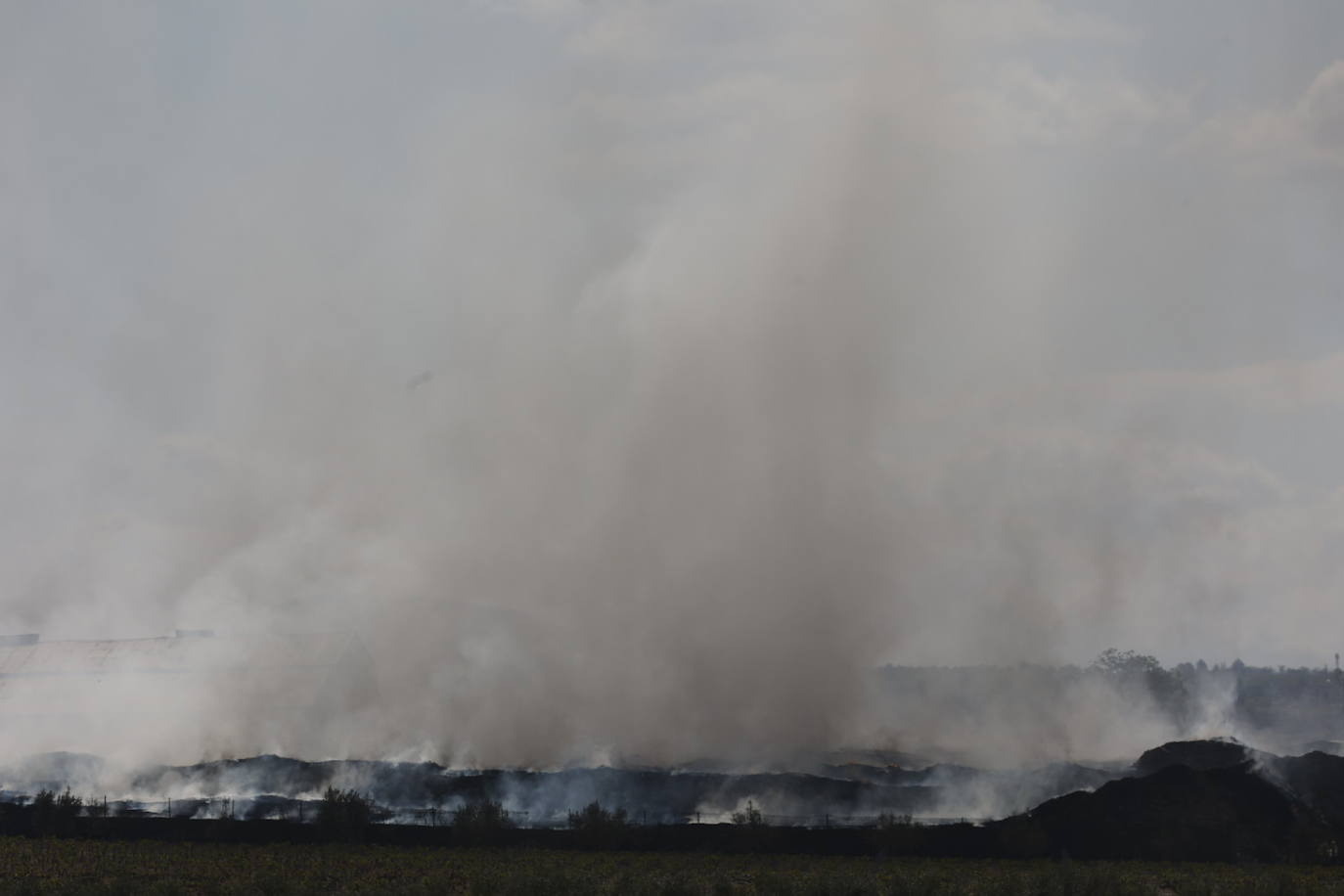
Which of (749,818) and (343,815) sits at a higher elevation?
(749,818)

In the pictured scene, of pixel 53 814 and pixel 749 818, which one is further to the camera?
pixel 53 814

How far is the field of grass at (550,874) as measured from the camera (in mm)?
43938

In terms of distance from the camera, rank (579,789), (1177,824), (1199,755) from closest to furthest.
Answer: (1177,824)
(579,789)
(1199,755)

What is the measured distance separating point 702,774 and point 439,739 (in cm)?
1266

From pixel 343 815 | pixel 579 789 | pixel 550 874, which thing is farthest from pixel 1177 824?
pixel 343 815

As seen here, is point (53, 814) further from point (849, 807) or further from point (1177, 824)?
point (1177, 824)

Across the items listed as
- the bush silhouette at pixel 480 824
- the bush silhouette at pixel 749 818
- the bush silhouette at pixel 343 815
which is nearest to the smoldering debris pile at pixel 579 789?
the bush silhouette at pixel 749 818

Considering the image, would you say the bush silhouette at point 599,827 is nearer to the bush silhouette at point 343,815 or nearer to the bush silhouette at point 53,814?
the bush silhouette at point 343,815

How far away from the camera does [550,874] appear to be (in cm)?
4600

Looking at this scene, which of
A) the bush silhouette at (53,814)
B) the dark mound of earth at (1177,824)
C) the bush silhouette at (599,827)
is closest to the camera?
the dark mound of earth at (1177,824)

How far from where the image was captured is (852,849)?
169 feet

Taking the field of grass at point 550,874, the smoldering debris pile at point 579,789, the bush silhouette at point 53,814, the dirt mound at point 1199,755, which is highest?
the dirt mound at point 1199,755

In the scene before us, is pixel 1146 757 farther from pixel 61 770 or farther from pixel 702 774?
pixel 61 770

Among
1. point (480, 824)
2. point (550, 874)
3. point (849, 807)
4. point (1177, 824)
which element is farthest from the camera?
point (849, 807)
